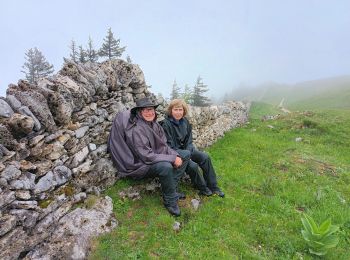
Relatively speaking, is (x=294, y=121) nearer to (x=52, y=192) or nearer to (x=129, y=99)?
(x=129, y=99)

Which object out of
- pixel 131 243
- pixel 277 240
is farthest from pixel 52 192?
pixel 277 240

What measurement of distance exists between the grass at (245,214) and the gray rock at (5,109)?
327 centimetres

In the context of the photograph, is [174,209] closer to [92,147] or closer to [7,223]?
[92,147]

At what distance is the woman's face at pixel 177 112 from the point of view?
30.6ft

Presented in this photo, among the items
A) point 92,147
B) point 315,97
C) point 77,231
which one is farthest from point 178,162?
point 315,97

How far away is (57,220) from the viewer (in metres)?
6.82

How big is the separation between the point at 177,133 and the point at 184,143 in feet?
1.56

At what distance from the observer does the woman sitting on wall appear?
367 inches

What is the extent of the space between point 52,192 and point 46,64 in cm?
4833

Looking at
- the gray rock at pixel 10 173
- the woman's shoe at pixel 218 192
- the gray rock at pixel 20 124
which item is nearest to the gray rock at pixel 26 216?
the gray rock at pixel 10 173

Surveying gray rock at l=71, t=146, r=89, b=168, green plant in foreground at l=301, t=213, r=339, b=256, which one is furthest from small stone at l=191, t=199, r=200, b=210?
gray rock at l=71, t=146, r=89, b=168

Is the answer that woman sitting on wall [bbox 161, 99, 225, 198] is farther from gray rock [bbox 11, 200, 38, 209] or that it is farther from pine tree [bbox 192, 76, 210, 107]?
pine tree [bbox 192, 76, 210, 107]

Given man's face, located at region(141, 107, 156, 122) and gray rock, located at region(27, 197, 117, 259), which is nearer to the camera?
gray rock, located at region(27, 197, 117, 259)

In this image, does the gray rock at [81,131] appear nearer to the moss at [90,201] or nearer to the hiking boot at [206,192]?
the moss at [90,201]
